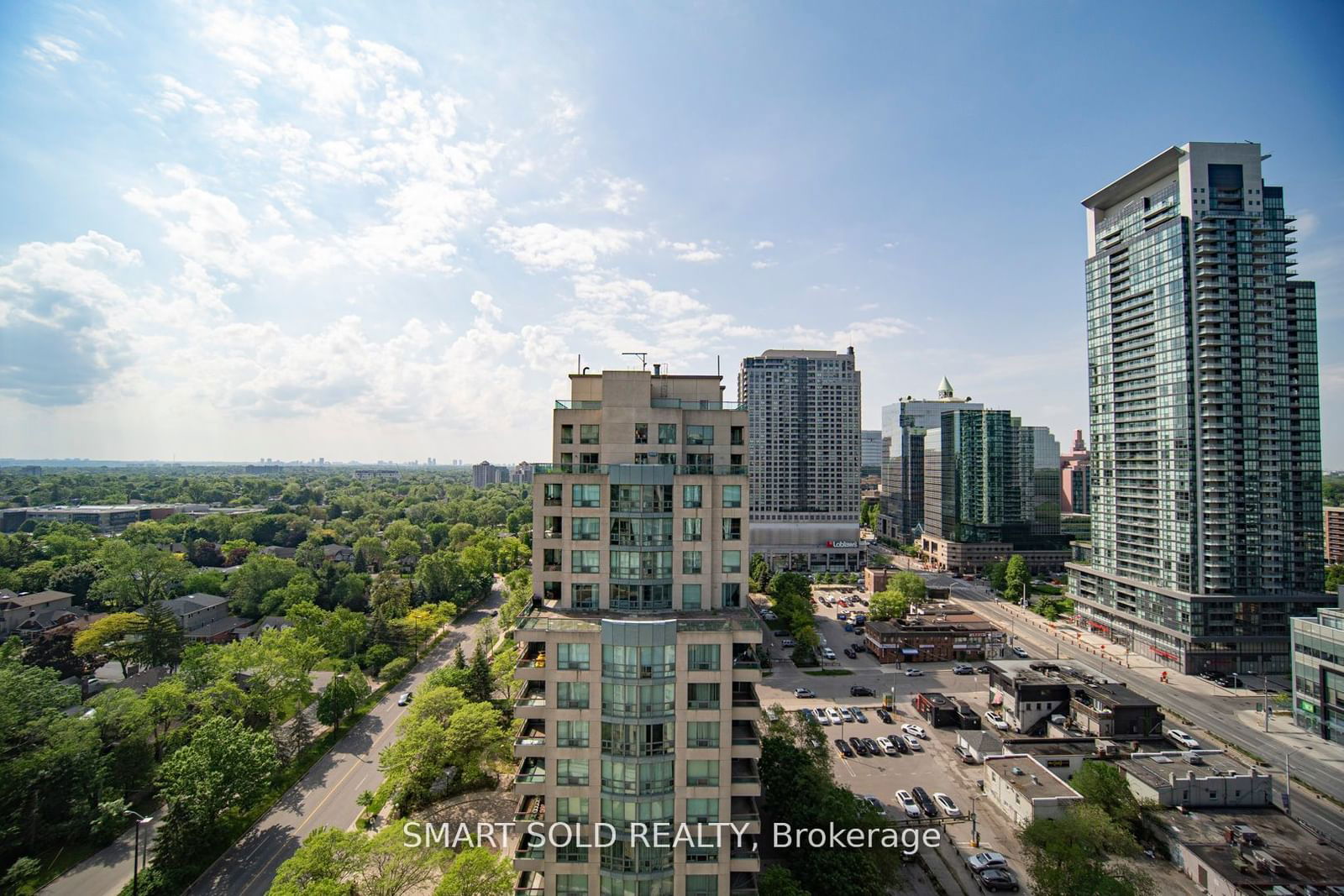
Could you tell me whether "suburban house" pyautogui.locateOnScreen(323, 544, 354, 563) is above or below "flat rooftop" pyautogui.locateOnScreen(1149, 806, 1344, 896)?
above

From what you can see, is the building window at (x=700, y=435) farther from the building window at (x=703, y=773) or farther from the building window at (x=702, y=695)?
the building window at (x=703, y=773)

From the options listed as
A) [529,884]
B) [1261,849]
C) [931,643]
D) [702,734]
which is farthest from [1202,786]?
[529,884]

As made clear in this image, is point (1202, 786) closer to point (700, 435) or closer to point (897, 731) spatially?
point (897, 731)

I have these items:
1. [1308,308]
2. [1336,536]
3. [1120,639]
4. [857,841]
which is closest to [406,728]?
[857,841]

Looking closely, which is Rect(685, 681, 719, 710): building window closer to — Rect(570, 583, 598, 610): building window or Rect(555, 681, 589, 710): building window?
Rect(555, 681, 589, 710): building window

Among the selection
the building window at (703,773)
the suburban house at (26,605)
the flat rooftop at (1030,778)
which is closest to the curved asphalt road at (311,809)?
the building window at (703,773)

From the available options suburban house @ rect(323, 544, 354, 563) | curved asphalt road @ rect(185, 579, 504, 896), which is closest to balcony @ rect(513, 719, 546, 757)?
curved asphalt road @ rect(185, 579, 504, 896)

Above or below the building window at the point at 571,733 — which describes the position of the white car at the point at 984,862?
below
